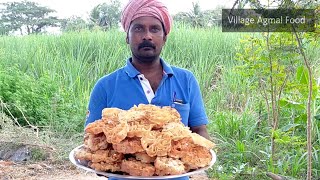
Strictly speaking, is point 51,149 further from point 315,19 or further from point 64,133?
point 315,19

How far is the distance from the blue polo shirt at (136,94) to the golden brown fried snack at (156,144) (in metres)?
0.40

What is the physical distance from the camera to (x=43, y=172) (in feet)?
14.1

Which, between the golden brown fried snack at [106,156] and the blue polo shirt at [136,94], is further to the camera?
the blue polo shirt at [136,94]

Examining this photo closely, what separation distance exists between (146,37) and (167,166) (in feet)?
1.98

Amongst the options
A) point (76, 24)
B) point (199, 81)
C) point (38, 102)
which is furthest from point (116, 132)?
point (76, 24)

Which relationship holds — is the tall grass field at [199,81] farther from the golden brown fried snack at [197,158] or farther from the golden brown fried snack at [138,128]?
the golden brown fried snack at [138,128]

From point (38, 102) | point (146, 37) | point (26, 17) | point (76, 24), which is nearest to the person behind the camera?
point (146, 37)

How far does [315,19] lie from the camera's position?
2.88 metres

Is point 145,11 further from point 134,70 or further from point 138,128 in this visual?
point 138,128

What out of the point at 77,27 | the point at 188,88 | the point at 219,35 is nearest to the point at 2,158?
the point at 188,88

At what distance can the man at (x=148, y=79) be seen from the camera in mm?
1718

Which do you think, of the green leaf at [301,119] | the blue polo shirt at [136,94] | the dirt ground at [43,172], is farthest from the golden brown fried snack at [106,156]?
the green leaf at [301,119]

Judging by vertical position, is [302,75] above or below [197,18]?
below

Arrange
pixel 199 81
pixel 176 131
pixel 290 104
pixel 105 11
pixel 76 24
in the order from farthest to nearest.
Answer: pixel 105 11, pixel 76 24, pixel 199 81, pixel 290 104, pixel 176 131
